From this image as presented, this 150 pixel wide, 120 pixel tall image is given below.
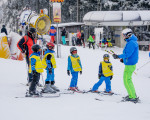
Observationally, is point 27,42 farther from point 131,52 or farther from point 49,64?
point 131,52

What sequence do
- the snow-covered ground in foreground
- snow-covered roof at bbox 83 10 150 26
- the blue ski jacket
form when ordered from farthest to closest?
snow-covered roof at bbox 83 10 150 26 → the blue ski jacket → the snow-covered ground in foreground

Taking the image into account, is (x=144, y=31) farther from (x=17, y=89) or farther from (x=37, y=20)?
(x=17, y=89)

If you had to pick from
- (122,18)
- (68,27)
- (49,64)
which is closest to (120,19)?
(122,18)

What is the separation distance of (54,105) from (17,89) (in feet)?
6.47

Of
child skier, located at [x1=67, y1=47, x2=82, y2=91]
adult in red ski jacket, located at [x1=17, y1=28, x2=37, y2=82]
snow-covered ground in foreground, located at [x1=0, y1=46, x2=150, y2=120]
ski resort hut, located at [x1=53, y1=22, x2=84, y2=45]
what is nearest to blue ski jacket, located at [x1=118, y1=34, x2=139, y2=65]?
snow-covered ground in foreground, located at [x1=0, y1=46, x2=150, y2=120]

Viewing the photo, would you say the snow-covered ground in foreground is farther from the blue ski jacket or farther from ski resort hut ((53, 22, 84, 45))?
ski resort hut ((53, 22, 84, 45))

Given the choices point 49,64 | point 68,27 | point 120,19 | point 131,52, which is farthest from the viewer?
point 68,27

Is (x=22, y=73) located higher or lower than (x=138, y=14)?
lower

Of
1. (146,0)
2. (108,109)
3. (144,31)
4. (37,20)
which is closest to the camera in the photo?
(108,109)

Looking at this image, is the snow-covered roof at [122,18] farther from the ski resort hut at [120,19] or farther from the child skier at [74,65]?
the child skier at [74,65]

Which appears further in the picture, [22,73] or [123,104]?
[22,73]

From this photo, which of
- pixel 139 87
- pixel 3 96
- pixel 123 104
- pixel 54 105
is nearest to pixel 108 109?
pixel 123 104

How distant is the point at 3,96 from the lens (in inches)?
212

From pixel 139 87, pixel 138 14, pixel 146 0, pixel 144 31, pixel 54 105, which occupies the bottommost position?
pixel 139 87
